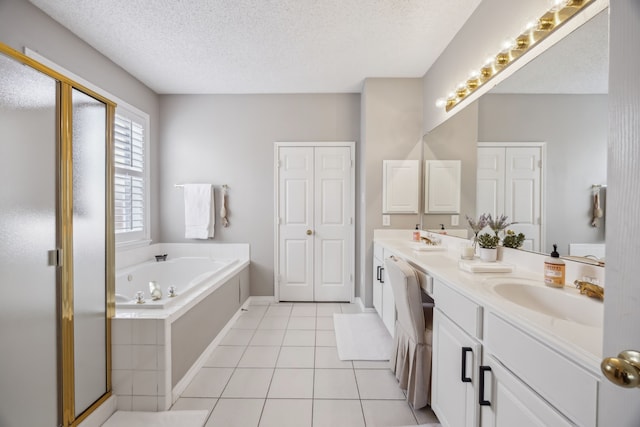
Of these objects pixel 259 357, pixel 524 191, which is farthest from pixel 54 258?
pixel 524 191

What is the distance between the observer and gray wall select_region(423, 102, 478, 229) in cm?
199

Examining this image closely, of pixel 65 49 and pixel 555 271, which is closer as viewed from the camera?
pixel 555 271

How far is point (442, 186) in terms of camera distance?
261 cm

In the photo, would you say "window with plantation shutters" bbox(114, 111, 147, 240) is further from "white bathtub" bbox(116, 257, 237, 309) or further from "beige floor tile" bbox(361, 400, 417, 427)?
"beige floor tile" bbox(361, 400, 417, 427)

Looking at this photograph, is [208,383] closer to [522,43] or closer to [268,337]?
[268,337]

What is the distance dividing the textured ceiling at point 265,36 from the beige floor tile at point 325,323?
2.58m

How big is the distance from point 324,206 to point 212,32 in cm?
204

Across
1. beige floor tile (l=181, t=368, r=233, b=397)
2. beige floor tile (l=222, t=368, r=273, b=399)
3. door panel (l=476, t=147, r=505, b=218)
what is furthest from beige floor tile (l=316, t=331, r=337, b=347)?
door panel (l=476, t=147, r=505, b=218)

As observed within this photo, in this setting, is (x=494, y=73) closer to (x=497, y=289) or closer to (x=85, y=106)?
(x=497, y=289)

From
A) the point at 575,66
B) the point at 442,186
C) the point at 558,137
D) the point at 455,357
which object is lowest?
the point at 455,357

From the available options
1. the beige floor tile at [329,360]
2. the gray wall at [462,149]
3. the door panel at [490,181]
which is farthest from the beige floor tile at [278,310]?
Result: the door panel at [490,181]

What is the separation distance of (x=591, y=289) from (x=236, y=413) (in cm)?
189

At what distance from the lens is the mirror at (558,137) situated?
1.13 meters

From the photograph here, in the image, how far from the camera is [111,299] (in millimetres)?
1700
